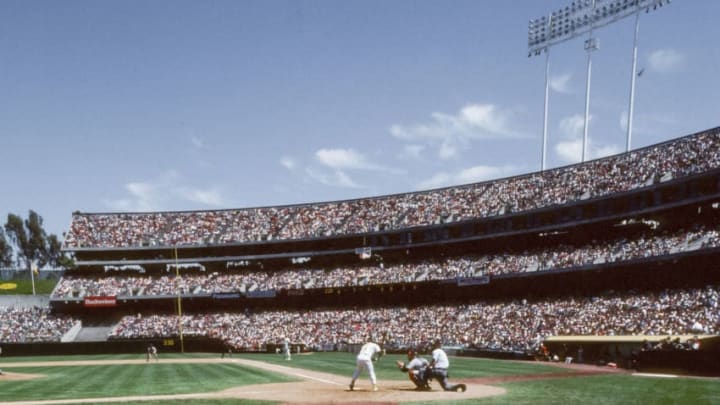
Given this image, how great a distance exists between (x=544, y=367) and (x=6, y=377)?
2396 centimetres

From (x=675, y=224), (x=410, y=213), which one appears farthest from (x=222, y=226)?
(x=675, y=224)

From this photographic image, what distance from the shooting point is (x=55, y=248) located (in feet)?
383

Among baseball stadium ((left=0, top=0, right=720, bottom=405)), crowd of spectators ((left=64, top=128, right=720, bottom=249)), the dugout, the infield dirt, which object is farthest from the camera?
crowd of spectators ((left=64, top=128, right=720, bottom=249))

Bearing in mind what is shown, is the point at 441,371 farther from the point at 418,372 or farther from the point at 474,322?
the point at 474,322

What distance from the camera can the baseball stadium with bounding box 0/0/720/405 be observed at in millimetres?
22703

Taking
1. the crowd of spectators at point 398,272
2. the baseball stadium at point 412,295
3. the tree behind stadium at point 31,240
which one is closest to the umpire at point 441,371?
the baseball stadium at point 412,295

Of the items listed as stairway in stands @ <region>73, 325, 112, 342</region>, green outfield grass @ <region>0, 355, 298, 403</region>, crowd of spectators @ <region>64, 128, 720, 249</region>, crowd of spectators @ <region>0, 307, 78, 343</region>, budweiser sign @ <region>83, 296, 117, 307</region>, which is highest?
crowd of spectators @ <region>64, 128, 720, 249</region>

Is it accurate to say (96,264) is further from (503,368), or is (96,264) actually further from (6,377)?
(503,368)

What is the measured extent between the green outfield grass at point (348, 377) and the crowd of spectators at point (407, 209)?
65.9ft

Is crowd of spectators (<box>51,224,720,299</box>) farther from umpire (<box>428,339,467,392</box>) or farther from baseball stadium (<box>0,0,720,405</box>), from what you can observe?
umpire (<box>428,339,467,392</box>)

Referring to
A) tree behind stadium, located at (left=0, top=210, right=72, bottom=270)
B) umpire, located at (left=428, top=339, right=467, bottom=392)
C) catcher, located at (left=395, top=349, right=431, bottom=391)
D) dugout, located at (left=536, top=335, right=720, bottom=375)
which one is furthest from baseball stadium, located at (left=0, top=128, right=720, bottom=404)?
tree behind stadium, located at (left=0, top=210, right=72, bottom=270)

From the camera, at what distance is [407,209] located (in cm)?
6469

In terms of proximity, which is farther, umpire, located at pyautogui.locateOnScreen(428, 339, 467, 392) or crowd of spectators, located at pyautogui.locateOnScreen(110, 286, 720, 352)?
crowd of spectators, located at pyautogui.locateOnScreen(110, 286, 720, 352)

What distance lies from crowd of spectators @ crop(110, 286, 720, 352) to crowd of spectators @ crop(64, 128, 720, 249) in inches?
323
